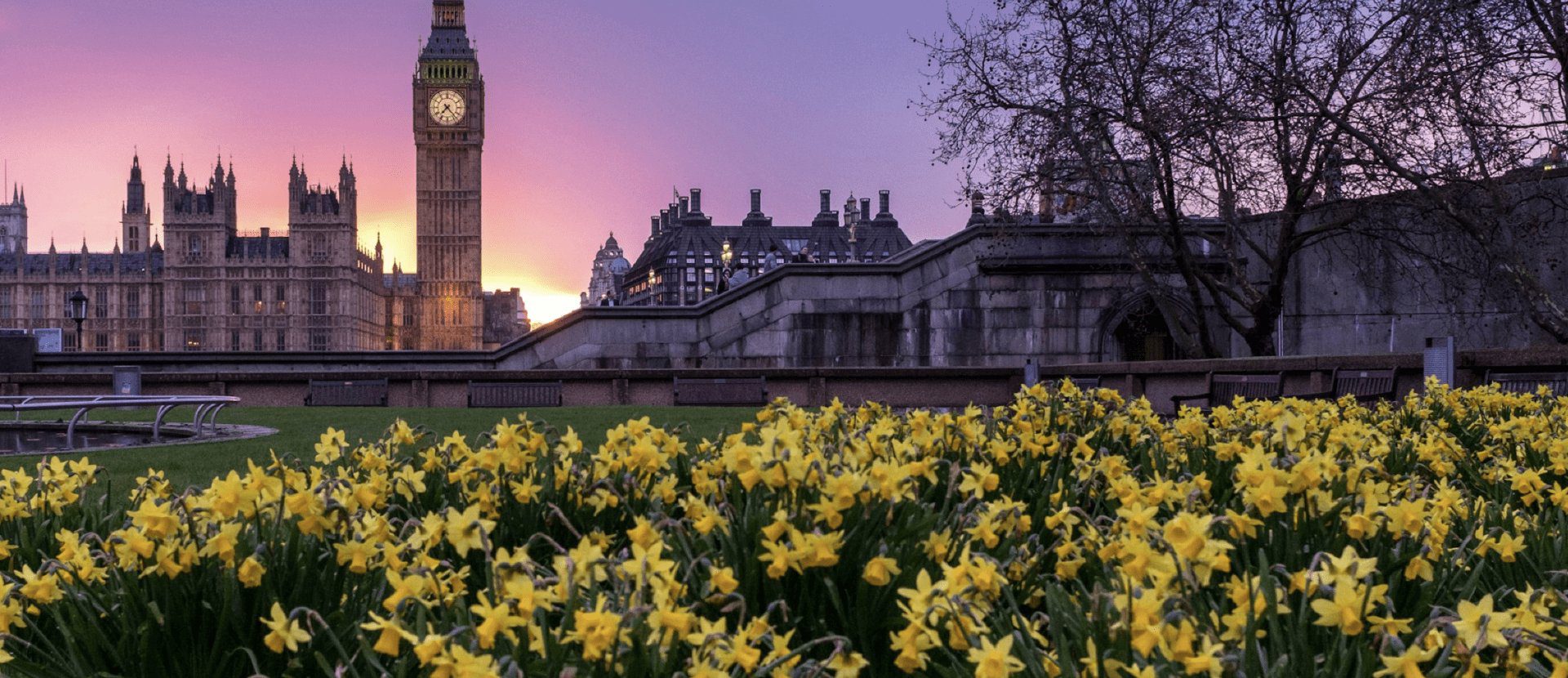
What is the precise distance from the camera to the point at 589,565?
77.7 inches

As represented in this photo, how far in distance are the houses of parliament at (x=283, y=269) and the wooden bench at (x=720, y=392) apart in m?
96.7

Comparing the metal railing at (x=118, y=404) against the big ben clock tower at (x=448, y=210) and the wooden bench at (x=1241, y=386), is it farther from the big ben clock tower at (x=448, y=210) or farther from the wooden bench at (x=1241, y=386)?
the big ben clock tower at (x=448, y=210)

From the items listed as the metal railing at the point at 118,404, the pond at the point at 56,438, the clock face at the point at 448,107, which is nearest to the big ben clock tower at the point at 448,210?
the clock face at the point at 448,107

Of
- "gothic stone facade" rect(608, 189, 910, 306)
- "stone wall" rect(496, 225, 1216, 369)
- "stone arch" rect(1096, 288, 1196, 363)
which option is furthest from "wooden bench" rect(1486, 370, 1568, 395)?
"gothic stone facade" rect(608, 189, 910, 306)

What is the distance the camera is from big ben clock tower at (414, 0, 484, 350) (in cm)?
11006

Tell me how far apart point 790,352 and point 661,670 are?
58.5 ft

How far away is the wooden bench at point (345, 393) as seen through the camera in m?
18.4

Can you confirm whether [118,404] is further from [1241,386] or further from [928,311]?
[928,311]

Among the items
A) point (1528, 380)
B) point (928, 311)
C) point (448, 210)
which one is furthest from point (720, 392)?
point (448, 210)

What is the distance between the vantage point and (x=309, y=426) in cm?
1255

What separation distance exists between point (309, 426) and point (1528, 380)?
12.0 metres

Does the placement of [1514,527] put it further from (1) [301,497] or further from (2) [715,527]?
(1) [301,497]

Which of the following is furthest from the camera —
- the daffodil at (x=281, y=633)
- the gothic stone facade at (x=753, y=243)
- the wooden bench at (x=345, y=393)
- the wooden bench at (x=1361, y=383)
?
the gothic stone facade at (x=753, y=243)

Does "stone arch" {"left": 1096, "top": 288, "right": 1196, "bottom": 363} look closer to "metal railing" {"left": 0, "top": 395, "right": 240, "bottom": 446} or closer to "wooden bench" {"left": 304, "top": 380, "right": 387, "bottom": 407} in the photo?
"wooden bench" {"left": 304, "top": 380, "right": 387, "bottom": 407}
